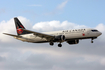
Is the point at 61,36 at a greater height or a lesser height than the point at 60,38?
greater

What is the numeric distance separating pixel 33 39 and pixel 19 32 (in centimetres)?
854

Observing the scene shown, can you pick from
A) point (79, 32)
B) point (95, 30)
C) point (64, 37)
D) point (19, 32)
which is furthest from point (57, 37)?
point (19, 32)

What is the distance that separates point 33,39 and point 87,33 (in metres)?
19.1

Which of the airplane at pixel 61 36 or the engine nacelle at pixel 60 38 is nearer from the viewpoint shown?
the airplane at pixel 61 36

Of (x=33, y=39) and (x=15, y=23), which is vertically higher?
(x=15, y=23)

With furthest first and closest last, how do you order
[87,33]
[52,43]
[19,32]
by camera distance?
[19,32] < [52,43] < [87,33]

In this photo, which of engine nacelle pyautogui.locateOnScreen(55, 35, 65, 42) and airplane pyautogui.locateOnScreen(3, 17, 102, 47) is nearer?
airplane pyautogui.locateOnScreen(3, 17, 102, 47)

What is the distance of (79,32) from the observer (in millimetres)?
73875

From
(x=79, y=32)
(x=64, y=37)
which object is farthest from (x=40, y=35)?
(x=79, y=32)

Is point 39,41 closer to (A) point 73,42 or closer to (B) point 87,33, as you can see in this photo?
(A) point 73,42

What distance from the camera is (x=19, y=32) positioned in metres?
88.4

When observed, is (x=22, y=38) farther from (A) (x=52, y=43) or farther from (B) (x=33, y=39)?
(A) (x=52, y=43)

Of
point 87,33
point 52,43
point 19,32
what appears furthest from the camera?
point 19,32

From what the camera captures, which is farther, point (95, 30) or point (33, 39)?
point (33, 39)
